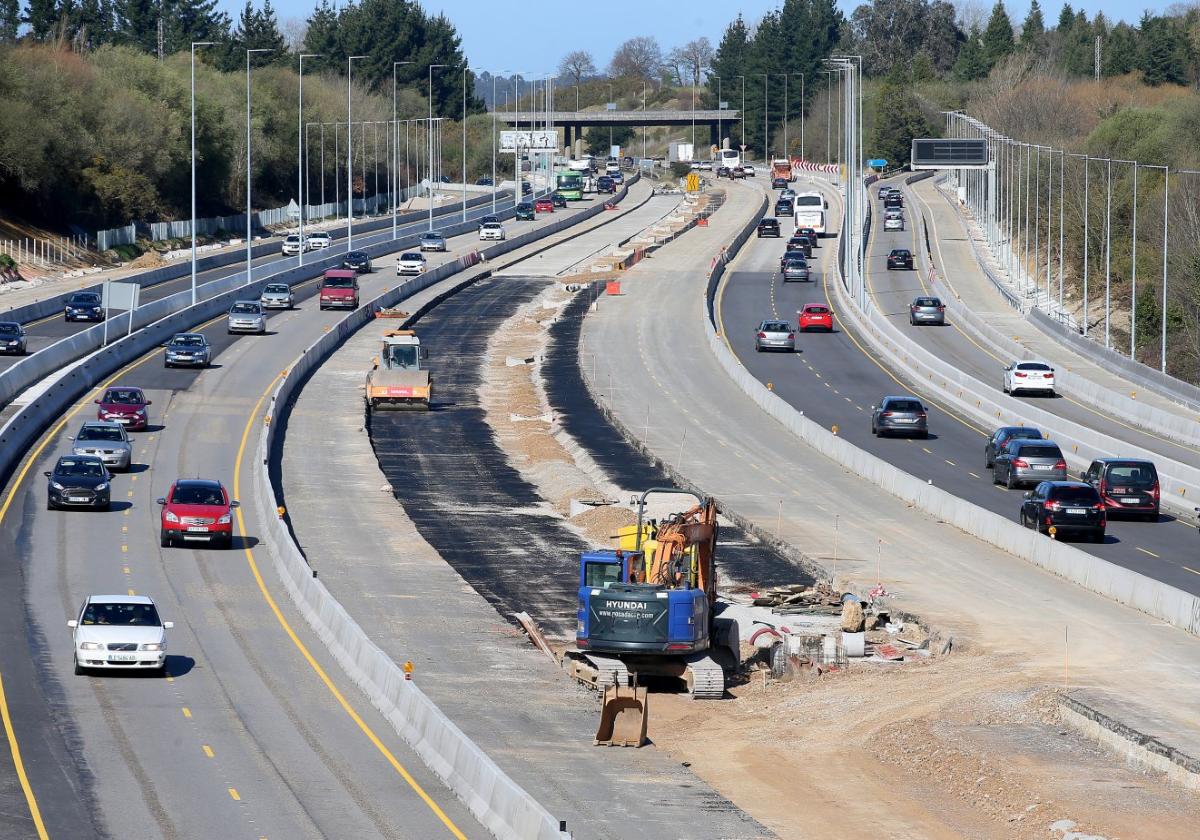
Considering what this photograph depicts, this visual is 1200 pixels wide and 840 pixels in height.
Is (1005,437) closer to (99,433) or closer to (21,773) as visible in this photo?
(99,433)

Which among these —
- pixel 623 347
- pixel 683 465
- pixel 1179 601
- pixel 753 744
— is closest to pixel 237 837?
pixel 753 744

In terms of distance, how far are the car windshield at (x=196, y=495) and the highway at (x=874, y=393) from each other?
Answer: 2015cm

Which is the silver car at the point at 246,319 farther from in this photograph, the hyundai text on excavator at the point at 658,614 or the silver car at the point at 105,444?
the hyundai text on excavator at the point at 658,614

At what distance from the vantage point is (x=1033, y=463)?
5088 centimetres

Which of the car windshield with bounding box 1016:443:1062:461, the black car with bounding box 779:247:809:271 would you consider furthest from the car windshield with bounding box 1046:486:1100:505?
the black car with bounding box 779:247:809:271

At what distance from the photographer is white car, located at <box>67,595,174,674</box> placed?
2928 cm

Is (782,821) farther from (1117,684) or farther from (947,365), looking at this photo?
(947,365)

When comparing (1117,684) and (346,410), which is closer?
(1117,684)

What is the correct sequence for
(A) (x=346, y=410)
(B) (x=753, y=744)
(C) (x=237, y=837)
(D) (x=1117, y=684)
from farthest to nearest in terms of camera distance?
(A) (x=346, y=410) → (D) (x=1117, y=684) → (B) (x=753, y=744) → (C) (x=237, y=837)

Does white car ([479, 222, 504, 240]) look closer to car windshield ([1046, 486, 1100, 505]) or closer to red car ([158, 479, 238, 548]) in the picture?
red car ([158, 479, 238, 548])

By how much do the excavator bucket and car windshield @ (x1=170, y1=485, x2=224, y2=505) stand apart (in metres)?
17.7

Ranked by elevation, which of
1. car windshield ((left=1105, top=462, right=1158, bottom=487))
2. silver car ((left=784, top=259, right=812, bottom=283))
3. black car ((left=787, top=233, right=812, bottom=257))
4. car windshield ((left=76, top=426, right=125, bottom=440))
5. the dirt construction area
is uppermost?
black car ((left=787, top=233, right=812, bottom=257))

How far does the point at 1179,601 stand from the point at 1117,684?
5.22 m

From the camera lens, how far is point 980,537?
44750mm
